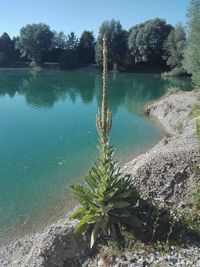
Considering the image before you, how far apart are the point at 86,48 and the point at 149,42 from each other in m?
21.2

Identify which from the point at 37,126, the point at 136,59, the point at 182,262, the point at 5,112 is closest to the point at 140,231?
the point at 182,262

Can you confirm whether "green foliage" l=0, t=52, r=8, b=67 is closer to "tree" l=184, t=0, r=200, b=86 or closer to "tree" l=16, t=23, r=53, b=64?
"tree" l=16, t=23, r=53, b=64

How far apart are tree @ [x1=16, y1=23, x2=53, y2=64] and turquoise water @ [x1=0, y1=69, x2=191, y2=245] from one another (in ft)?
191

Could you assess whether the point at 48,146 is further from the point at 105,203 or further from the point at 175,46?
the point at 175,46

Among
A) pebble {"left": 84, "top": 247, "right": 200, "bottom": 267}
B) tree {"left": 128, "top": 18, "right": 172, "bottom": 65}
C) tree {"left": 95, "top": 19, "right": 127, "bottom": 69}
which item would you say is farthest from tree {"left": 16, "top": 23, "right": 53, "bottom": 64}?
pebble {"left": 84, "top": 247, "right": 200, "bottom": 267}

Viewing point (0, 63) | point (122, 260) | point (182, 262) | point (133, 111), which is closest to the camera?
point (182, 262)

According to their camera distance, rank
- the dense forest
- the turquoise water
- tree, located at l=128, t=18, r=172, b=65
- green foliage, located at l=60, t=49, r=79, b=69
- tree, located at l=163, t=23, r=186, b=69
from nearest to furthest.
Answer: the turquoise water
tree, located at l=163, t=23, r=186, b=69
the dense forest
tree, located at l=128, t=18, r=172, b=65
green foliage, located at l=60, t=49, r=79, b=69

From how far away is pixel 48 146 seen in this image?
755 inches

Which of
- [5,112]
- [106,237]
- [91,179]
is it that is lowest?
[5,112]

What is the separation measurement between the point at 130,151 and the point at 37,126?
995cm

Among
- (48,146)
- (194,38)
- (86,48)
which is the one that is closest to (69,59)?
(86,48)

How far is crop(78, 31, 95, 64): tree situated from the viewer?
9294cm

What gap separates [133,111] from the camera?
31.2 metres

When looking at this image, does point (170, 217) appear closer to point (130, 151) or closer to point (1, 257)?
point (1, 257)
